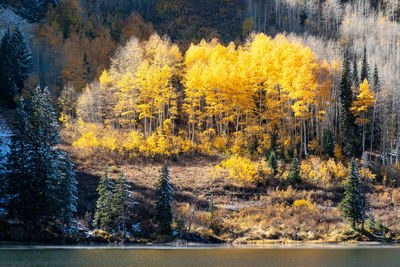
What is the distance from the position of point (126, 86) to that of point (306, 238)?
29589 mm

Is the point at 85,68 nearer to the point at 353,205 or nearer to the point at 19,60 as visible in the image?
the point at 19,60

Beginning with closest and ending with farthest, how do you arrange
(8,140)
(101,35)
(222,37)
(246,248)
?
(246,248) < (8,140) < (101,35) < (222,37)

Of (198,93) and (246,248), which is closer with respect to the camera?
(246,248)

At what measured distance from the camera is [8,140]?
165ft

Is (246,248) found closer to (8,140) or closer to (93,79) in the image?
(8,140)

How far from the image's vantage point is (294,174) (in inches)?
1858

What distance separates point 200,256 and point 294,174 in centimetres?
2032

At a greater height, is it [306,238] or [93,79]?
[93,79]

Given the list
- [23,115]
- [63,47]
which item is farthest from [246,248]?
[63,47]

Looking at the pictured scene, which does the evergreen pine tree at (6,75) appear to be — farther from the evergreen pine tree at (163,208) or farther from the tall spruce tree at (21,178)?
the evergreen pine tree at (163,208)

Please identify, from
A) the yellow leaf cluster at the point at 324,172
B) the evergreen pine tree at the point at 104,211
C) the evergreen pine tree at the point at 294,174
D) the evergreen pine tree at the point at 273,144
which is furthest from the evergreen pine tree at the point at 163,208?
the yellow leaf cluster at the point at 324,172

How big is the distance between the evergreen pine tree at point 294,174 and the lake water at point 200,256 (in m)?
12.1

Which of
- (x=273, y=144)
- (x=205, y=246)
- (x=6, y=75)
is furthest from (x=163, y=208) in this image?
(x=6, y=75)

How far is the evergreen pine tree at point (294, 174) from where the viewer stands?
47031mm
